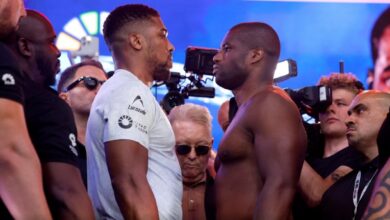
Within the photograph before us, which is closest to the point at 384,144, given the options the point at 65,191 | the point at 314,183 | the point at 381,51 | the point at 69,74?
the point at 65,191

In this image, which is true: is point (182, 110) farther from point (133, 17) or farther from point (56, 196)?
point (56, 196)

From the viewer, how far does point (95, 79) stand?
4.06 metres

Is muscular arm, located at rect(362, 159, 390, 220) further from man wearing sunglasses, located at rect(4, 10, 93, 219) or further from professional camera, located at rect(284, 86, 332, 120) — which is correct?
professional camera, located at rect(284, 86, 332, 120)

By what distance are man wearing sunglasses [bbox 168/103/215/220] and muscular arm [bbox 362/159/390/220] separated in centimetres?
183

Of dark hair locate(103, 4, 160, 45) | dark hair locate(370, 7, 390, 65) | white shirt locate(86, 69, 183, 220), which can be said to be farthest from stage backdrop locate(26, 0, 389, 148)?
white shirt locate(86, 69, 183, 220)

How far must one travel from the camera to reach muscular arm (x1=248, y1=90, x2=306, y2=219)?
3.11 meters

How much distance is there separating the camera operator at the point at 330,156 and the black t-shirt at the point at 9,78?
78.4 inches

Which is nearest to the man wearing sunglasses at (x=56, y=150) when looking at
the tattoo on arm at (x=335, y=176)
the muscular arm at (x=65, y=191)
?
the muscular arm at (x=65, y=191)

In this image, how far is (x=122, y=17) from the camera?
323 cm

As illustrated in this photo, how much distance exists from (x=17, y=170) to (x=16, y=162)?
2 cm

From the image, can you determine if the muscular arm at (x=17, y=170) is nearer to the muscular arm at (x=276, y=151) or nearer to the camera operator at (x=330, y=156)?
the muscular arm at (x=276, y=151)

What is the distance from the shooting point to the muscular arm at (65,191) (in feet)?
7.86

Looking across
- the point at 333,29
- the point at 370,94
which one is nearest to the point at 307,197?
the point at 370,94

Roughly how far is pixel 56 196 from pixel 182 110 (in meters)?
1.59
